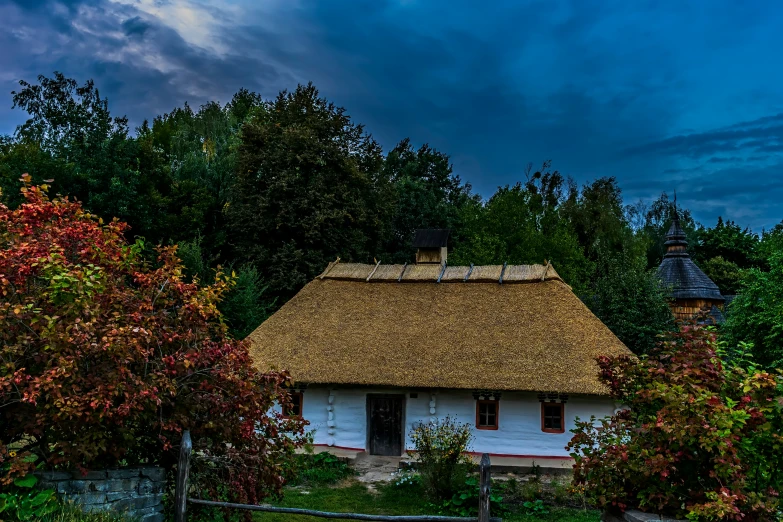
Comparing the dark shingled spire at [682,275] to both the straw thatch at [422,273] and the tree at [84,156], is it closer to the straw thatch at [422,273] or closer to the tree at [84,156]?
the straw thatch at [422,273]

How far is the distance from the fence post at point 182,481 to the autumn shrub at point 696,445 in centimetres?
480

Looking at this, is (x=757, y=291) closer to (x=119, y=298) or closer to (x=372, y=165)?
(x=372, y=165)

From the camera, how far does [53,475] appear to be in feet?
22.0

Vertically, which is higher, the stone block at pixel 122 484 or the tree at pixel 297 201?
the tree at pixel 297 201

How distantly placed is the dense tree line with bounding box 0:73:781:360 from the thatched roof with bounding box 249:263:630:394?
4790 mm

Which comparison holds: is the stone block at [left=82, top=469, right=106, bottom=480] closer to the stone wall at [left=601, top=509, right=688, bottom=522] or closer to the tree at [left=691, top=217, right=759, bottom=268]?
the stone wall at [left=601, top=509, right=688, bottom=522]

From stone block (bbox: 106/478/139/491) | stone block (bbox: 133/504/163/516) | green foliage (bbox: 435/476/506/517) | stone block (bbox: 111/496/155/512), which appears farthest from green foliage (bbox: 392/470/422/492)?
stone block (bbox: 106/478/139/491)

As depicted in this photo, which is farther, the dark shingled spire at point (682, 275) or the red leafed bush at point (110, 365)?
the dark shingled spire at point (682, 275)

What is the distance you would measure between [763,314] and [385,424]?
507 inches

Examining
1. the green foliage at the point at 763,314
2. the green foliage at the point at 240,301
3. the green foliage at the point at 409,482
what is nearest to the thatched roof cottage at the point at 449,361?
the green foliage at the point at 409,482

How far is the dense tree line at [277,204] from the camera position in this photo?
22.2 meters

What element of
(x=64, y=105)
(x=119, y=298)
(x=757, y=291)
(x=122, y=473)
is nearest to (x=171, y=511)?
(x=122, y=473)

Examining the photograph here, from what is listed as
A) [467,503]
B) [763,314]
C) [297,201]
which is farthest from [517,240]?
[467,503]

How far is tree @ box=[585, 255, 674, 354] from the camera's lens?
2105 centimetres
